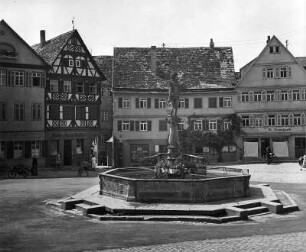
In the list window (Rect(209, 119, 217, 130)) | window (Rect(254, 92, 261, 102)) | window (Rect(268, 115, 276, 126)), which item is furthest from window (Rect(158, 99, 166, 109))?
window (Rect(268, 115, 276, 126))

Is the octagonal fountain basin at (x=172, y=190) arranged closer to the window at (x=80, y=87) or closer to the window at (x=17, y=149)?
the window at (x=17, y=149)

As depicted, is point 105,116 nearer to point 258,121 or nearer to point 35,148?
point 35,148

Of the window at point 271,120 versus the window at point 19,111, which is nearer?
the window at point 19,111

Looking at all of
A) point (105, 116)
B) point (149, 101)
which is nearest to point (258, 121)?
point (149, 101)

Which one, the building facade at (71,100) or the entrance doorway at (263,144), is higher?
the building facade at (71,100)

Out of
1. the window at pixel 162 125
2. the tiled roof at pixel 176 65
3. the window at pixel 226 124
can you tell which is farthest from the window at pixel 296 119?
the window at pixel 162 125

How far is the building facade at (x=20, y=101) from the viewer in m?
39.2

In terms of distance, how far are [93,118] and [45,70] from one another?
657 centimetres

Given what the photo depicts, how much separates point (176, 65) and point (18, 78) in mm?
18571

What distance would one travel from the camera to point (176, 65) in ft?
169

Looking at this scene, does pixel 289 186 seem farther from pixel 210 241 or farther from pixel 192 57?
pixel 192 57

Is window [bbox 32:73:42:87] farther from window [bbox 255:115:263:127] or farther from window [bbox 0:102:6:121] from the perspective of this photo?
window [bbox 255:115:263:127]

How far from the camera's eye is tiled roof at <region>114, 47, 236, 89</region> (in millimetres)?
50000

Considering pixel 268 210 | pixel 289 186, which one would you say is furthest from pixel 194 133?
pixel 268 210
